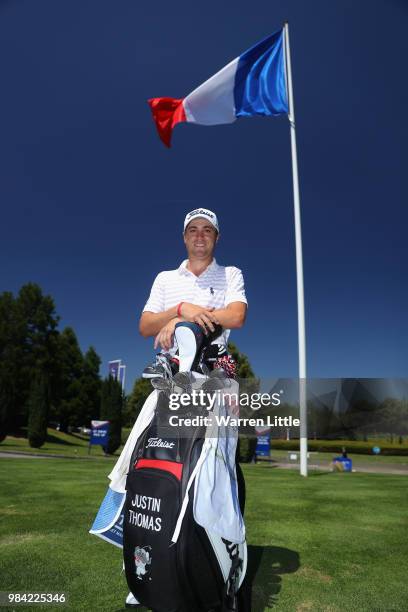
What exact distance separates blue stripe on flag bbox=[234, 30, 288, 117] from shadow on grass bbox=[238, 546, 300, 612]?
13362mm

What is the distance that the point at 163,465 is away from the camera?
95.3 inches

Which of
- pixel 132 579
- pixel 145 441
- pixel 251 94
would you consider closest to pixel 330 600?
pixel 132 579

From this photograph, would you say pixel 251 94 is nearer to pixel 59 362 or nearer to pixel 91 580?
pixel 91 580

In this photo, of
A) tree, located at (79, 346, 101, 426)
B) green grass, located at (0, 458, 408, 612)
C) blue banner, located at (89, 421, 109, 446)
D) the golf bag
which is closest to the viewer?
the golf bag

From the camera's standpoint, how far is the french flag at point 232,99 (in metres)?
13.9

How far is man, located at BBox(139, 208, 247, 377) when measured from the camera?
260 cm

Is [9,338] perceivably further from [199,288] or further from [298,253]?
[199,288]

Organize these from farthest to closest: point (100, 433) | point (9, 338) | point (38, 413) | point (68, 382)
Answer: point (68, 382)
point (9, 338)
point (38, 413)
point (100, 433)

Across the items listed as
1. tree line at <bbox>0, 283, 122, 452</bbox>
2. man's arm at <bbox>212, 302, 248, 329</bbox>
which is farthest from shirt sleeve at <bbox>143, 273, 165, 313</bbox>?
tree line at <bbox>0, 283, 122, 452</bbox>

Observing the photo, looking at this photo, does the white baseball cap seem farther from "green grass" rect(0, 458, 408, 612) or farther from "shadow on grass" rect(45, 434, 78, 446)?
"shadow on grass" rect(45, 434, 78, 446)

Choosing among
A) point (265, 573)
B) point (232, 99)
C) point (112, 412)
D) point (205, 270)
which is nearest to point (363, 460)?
point (112, 412)

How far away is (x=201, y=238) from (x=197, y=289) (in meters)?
0.36

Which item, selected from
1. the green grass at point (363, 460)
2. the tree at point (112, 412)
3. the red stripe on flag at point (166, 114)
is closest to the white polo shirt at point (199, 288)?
the red stripe on flag at point (166, 114)

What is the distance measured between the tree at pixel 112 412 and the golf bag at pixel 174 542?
3204 cm
